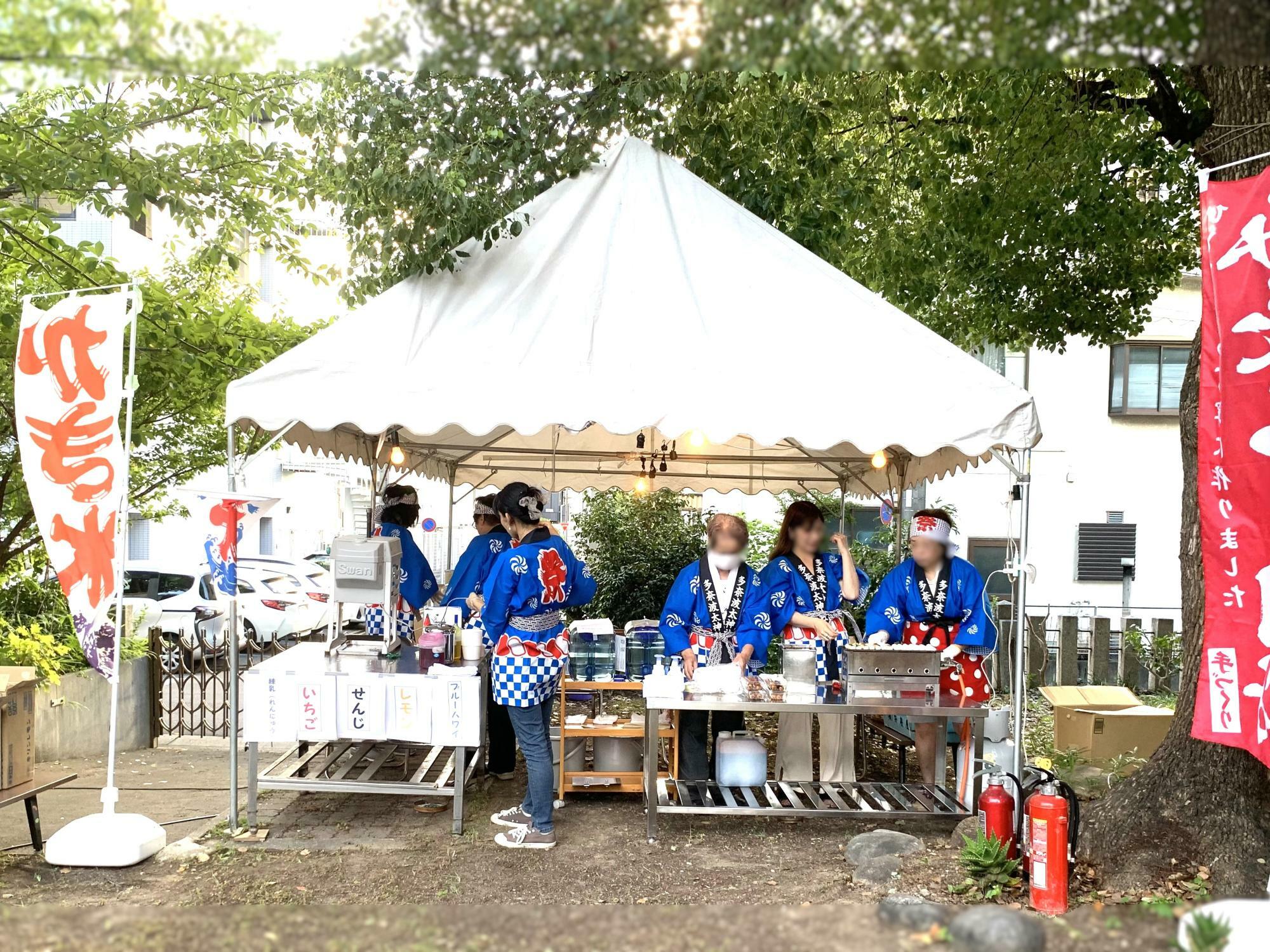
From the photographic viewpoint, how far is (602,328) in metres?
5.82

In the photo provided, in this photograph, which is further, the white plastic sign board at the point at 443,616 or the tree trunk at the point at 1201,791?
the white plastic sign board at the point at 443,616

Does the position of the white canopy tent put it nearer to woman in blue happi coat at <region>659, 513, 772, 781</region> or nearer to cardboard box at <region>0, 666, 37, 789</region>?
woman in blue happi coat at <region>659, 513, 772, 781</region>

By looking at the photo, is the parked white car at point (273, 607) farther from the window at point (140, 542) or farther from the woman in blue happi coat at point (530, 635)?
the woman in blue happi coat at point (530, 635)

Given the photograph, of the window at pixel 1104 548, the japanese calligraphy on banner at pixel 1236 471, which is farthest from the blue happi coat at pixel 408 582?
the window at pixel 1104 548

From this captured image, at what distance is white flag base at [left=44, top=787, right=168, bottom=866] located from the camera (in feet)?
16.6

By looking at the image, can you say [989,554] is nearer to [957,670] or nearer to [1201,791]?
[957,670]

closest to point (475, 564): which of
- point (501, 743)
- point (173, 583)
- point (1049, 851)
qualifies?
point (501, 743)

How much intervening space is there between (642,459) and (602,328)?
14.2 feet

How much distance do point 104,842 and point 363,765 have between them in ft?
7.07

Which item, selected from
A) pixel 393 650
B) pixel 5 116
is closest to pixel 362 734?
pixel 393 650

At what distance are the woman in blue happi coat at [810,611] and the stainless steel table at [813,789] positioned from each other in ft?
0.71

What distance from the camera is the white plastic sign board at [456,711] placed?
5.64 metres

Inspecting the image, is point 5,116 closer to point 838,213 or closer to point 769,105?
point 769,105

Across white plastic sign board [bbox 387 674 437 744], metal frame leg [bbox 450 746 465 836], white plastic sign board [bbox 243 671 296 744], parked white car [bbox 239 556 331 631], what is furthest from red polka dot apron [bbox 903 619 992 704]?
parked white car [bbox 239 556 331 631]
